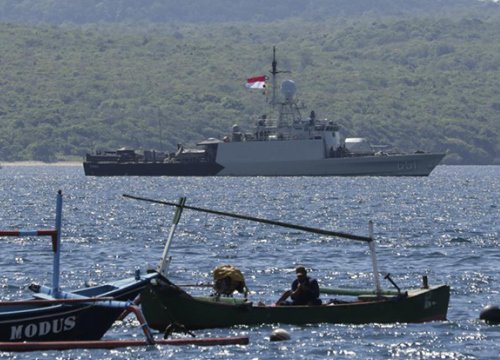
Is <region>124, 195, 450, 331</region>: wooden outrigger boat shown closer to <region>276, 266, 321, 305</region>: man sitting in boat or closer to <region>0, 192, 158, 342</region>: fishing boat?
<region>276, 266, 321, 305</region>: man sitting in boat

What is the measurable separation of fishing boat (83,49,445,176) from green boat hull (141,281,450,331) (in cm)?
13681

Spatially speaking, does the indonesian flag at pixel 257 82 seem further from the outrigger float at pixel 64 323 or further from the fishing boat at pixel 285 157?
the outrigger float at pixel 64 323

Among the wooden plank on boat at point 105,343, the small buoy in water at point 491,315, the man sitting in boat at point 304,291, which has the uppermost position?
the man sitting in boat at point 304,291

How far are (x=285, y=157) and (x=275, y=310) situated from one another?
14017 cm

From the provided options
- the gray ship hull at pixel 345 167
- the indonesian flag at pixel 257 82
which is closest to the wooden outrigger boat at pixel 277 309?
the indonesian flag at pixel 257 82

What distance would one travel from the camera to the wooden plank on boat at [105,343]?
91.6 feet

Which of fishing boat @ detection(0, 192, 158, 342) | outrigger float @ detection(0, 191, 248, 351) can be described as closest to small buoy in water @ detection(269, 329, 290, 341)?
outrigger float @ detection(0, 191, 248, 351)

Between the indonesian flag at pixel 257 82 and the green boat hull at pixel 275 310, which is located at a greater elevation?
the indonesian flag at pixel 257 82

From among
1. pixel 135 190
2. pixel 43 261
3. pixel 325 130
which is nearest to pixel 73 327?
pixel 43 261

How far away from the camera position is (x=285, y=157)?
171875mm

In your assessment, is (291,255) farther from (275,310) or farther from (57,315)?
(57,315)

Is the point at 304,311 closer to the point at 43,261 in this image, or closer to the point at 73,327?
the point at 73,327

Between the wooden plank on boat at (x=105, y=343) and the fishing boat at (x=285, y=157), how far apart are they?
141 meters

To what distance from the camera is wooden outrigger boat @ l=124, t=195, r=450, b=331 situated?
31.3 meters
